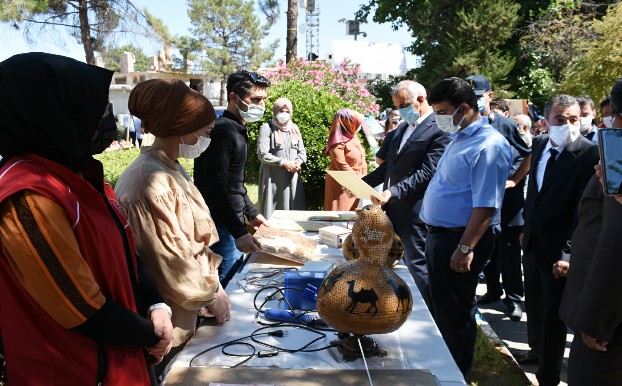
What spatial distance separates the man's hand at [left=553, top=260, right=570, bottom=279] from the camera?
299cm

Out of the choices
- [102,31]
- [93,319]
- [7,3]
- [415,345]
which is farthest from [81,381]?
[102,31]

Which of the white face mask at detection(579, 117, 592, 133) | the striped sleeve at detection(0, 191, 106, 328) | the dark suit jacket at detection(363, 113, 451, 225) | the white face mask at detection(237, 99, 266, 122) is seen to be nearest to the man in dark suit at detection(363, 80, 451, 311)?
the dark suit jacket at detection(363, 113, 451, 225)

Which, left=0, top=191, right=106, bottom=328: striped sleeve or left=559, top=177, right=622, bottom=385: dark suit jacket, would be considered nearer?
left=0, top=191, right=106, bottom=328: striped sleeve

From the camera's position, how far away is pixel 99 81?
1.45 meters

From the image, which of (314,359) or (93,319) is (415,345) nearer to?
(314,359)

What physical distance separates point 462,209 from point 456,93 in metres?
0.67

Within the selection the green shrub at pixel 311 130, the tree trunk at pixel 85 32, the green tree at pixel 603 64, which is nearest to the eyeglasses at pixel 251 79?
the green shrub at pixel 311 130

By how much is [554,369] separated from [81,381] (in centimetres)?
271

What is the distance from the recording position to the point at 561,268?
3004mm

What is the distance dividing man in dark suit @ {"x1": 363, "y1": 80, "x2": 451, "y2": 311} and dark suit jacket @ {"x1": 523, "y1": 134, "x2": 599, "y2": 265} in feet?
2.51

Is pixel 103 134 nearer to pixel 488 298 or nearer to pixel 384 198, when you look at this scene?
pixel 384 198

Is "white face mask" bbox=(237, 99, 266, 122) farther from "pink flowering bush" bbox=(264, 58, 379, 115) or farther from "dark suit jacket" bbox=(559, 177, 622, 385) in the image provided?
"pink flowering bush" bbox=(264, 58, 379, 115)

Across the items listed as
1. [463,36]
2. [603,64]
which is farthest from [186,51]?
[603,64]

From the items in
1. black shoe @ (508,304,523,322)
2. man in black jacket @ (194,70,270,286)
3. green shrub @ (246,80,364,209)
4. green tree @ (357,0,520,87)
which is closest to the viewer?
man in black jacket @ (194,70,270,286)
